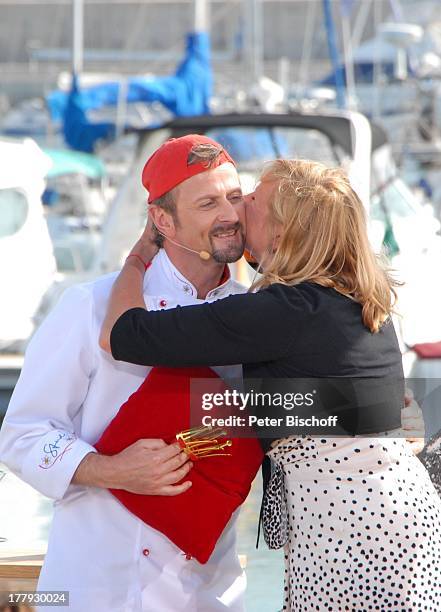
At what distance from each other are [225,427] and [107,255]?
21.4ft

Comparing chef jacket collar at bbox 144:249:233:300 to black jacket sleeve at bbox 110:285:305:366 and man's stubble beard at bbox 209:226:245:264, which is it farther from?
black jacket sleeve at bbox 110:285:305:366

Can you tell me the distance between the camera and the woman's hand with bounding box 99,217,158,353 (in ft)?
8.73

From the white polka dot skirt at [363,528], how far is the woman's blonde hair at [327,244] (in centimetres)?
29

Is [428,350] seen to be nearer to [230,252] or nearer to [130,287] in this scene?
[230,252]

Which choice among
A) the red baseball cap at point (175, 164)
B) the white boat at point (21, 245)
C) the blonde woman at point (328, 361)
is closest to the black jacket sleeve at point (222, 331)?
the blonde woman at point (328, 361)

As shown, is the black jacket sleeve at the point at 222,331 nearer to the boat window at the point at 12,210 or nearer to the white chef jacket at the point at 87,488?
the white chef jacket at the point at 87,488

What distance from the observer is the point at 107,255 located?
9016 mm

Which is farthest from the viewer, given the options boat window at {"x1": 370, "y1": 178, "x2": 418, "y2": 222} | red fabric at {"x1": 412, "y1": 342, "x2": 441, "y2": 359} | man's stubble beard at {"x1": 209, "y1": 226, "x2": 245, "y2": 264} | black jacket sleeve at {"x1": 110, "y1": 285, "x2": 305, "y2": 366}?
boat window at {"x1": 370, "y1": 178, "x2": 418, "y2": 222}

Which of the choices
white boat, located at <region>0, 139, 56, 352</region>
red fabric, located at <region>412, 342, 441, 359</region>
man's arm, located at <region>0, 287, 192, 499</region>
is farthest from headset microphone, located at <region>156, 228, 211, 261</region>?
white boat, located at <region>0, 139, 56, 352</region>

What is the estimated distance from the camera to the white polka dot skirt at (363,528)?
2.43 meters

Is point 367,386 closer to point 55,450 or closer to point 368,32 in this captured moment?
point 55,450

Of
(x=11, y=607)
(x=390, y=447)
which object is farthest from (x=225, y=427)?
(x=11, y=607)

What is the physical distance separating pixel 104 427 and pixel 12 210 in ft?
23.1

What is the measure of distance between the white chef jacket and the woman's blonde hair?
1.06ft
